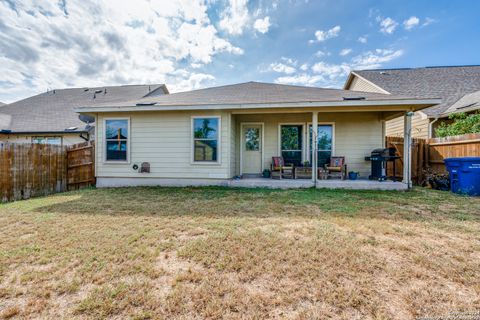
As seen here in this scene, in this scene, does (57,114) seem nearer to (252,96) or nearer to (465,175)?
(252,96)

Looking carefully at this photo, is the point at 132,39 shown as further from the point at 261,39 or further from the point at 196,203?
the point at 196,203

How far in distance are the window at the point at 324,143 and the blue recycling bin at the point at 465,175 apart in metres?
3.34

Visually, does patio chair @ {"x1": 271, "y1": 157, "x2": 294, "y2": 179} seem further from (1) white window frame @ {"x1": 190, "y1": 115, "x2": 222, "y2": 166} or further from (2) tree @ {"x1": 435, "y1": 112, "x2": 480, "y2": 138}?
(2) tree @ {"x1": 435, "y1": 112, "x2": 480, "y2": 138}

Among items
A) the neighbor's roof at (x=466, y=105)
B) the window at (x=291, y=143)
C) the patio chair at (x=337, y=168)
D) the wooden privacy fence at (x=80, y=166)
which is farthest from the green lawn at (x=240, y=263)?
the neighbor's roof at (x=466, y=105)

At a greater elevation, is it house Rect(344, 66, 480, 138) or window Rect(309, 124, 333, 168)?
house Rect(344, 66, 480, 138)

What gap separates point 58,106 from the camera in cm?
1294

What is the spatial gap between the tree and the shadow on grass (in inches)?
168

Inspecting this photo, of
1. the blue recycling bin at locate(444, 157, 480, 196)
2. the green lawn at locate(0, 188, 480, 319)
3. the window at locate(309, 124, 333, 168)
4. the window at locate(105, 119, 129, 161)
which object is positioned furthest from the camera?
the window at locate(309, 124, 333, 168)

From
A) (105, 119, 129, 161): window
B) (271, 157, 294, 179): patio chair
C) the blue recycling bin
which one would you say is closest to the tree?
the blue recycling bin

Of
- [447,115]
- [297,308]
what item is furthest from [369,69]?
[297,308]

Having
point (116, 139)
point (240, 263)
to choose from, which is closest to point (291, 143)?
point (116, 139)

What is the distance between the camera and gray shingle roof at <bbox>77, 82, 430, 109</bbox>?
21.5 ft

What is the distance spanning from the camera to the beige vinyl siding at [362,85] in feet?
39.3

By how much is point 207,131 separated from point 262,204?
3.34 meters
